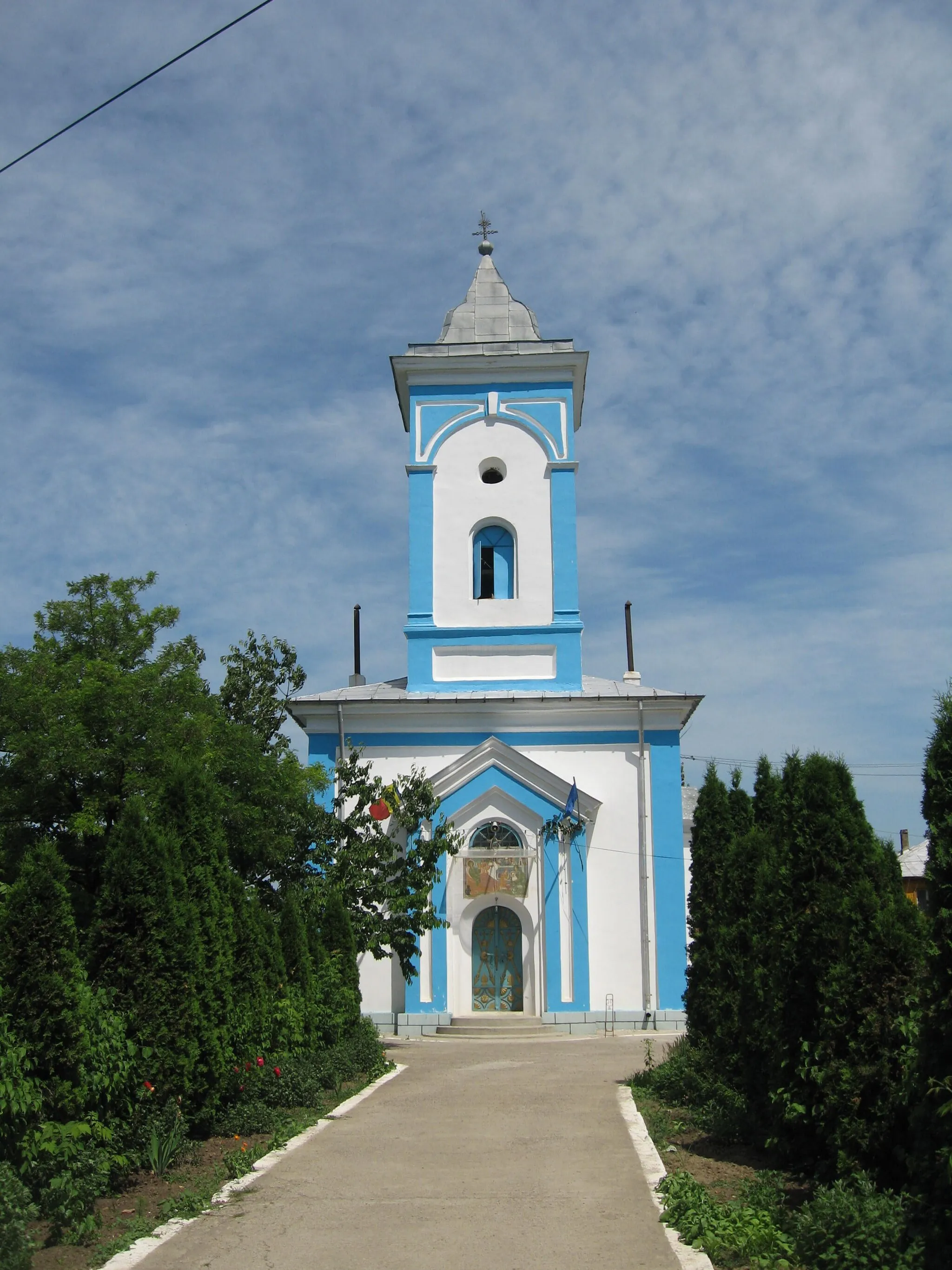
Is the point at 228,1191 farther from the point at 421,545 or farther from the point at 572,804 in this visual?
the point at 421,545

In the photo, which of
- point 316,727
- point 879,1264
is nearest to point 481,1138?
point 879,1264

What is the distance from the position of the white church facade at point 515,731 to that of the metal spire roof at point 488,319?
0.23 feet

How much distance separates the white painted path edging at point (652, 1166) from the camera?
5.68 metres

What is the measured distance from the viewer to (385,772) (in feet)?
67.9

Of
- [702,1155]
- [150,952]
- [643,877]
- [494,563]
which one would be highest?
[494,563]

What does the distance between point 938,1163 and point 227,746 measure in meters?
12.1

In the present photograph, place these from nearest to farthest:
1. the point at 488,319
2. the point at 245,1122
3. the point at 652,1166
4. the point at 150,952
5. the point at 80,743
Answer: the point at 150,952
the point at 652,1166
the point at 245,1122
the point at 80,743
the point at 488,319

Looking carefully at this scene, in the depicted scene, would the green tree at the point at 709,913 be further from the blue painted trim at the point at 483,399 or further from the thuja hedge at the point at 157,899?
the blue painted trim at the point at 483,399

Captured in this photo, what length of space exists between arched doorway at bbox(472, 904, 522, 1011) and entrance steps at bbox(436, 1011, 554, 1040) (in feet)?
Result: 1.92

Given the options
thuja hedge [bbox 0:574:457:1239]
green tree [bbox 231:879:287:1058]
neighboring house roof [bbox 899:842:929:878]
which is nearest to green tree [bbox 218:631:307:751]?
thuja hedge [bbox 0:574:457:1239]

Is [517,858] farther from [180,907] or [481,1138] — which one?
[180,907]

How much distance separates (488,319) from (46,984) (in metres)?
19.5

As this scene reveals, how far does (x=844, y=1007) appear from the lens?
271 inches

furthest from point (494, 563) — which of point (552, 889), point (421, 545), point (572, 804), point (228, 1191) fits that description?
point (228, 1191)
